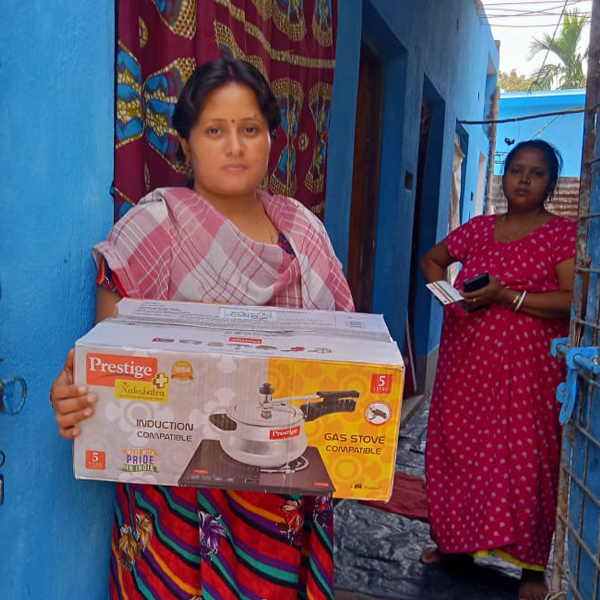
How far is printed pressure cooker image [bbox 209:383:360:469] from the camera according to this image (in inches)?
33.2

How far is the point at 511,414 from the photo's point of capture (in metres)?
2.30

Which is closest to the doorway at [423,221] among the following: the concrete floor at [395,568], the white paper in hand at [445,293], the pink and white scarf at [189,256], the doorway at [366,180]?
the doorway at [366,180]

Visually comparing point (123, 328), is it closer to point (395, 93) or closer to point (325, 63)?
point (325, 63)

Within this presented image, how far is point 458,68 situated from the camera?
5.94 meters

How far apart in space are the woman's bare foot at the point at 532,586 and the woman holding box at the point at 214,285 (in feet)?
4.58

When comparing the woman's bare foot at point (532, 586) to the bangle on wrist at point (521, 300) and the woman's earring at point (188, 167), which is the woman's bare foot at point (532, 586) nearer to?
the bangle on wrist at point (521, 300)

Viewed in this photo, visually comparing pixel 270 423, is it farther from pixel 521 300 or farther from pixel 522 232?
pixel 522 232

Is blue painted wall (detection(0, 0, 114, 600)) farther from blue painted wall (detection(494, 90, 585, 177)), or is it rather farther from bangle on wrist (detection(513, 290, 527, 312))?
blue painted wall (detection(494, 90, 585, 177))

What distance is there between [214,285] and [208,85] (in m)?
0.36

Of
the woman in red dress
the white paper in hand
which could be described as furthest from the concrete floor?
the white paper in hand

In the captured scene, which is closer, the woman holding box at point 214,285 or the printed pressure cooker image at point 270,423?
the printed pressure cooker image at point 270,423

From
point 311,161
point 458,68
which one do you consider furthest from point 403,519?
point 458,68

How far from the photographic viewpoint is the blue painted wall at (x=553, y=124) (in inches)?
458

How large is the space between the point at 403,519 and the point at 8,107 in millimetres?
2562
